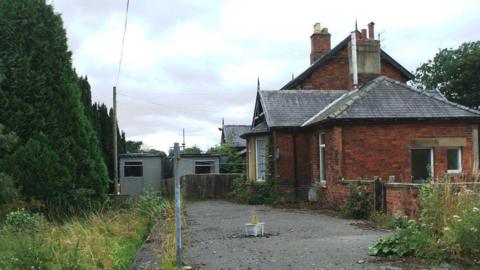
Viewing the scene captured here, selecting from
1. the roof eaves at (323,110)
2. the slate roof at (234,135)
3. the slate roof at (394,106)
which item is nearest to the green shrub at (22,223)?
the slate roof at (394,106)

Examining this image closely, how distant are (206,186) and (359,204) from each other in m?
14.8

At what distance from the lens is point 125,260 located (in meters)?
9.12

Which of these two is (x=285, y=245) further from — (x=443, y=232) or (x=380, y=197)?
(x=380, y=197)

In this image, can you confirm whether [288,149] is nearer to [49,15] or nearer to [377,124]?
[377,124]

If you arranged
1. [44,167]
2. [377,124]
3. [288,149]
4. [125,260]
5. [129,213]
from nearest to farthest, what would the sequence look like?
1. [125,260]
2. [44,167]
3. [129,213]
4. [377,124]
5. [288,149]

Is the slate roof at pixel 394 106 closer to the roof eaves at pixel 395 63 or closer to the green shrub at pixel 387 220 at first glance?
the green shrub at pixel 387 220

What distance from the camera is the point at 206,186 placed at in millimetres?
28656

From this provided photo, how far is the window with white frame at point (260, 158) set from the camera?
23797mm

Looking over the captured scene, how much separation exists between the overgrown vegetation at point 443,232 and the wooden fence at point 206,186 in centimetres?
1964

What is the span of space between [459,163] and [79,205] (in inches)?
519

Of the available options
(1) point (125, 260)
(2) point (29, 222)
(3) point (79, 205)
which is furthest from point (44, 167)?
(1) point (125, 260)

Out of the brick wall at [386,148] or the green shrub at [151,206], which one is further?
the brick wall at [386,148]

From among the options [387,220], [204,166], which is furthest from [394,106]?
[204,166]

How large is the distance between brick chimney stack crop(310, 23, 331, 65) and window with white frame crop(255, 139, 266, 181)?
1017cm
